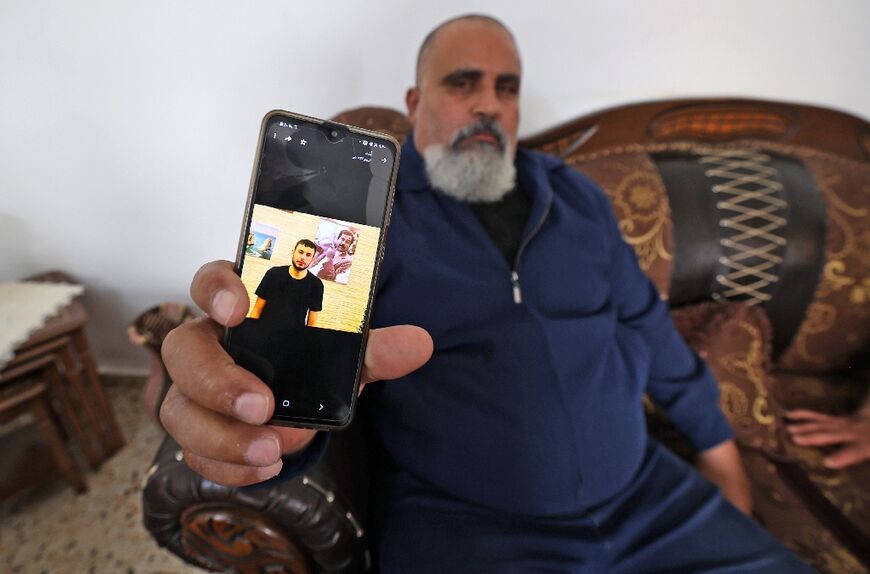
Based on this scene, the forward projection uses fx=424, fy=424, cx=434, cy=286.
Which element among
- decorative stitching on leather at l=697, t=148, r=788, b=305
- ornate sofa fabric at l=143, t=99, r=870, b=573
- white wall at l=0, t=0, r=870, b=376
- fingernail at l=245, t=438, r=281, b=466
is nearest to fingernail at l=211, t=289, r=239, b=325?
fingernail at l=245, t=438, r=281, b=466

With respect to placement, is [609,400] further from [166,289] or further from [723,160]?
[166,289]

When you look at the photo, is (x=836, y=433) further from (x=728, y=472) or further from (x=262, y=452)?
(x=262, y=452)

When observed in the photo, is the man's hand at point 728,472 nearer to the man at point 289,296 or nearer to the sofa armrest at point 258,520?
the sofa armrest at point 258,520

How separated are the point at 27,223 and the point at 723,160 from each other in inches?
71.8

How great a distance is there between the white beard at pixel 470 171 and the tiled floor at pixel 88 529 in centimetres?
109

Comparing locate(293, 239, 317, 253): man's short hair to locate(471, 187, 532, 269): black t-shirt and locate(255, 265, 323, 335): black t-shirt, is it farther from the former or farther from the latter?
locate(471, 187, 532, 269): black t-shirt

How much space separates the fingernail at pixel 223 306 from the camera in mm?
370

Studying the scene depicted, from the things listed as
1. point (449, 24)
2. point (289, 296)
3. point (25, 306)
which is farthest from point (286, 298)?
point (25, 306)

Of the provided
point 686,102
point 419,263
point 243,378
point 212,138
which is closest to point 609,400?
point 419,263

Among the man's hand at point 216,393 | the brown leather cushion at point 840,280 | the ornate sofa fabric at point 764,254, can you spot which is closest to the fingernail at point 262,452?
the man's hand at point 216,393

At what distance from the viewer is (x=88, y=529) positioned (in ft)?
3.59

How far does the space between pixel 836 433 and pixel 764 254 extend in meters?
0.43

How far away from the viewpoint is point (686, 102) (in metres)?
1.12

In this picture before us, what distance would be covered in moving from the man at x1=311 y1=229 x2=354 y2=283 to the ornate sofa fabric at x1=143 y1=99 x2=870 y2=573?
0.44 m
